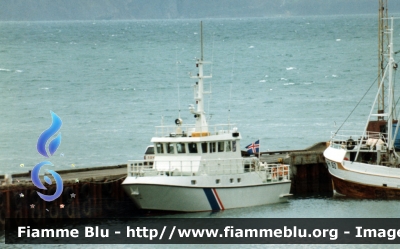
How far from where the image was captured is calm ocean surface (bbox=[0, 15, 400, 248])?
265 feet

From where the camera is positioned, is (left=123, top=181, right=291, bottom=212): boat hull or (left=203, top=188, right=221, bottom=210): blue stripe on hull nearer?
(left=123, top=181, right=291, bottom=212): boat hull

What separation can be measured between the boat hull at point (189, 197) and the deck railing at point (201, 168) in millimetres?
759

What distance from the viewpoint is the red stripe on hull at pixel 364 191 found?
5716 centimetres

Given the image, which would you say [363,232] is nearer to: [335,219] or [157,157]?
[335,219]

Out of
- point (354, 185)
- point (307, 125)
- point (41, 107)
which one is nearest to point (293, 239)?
point (354, 185)

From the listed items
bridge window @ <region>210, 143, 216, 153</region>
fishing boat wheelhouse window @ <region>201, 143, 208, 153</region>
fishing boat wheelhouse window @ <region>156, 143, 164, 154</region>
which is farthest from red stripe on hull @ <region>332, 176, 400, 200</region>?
fishing boat wheelhouse window @ <region>156, 143, 164, 154</region>

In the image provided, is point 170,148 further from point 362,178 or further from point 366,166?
point 366,166

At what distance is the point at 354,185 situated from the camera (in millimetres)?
58031

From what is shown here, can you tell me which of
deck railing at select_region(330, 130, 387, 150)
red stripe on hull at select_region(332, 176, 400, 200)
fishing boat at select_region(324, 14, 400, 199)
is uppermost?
deck railing at select_region(330, 130, 387, 150)

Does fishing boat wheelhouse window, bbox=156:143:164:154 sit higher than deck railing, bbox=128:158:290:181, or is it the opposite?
fishing boat wheelhouse window, bbox=156:143:164:154

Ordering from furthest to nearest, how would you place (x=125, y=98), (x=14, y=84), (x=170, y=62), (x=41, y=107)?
1. (x=170, y=62)
2. (x=14, y=84)
3. (x=125, y=98)
4. (x=41, y=107)

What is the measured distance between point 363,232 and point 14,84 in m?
95.0

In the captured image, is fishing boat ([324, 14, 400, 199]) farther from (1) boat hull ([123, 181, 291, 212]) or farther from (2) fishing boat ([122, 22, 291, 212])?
(1) boat hull ([123, 181, 291, 212])

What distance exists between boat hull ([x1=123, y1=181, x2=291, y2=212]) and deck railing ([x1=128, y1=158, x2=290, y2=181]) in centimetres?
76
